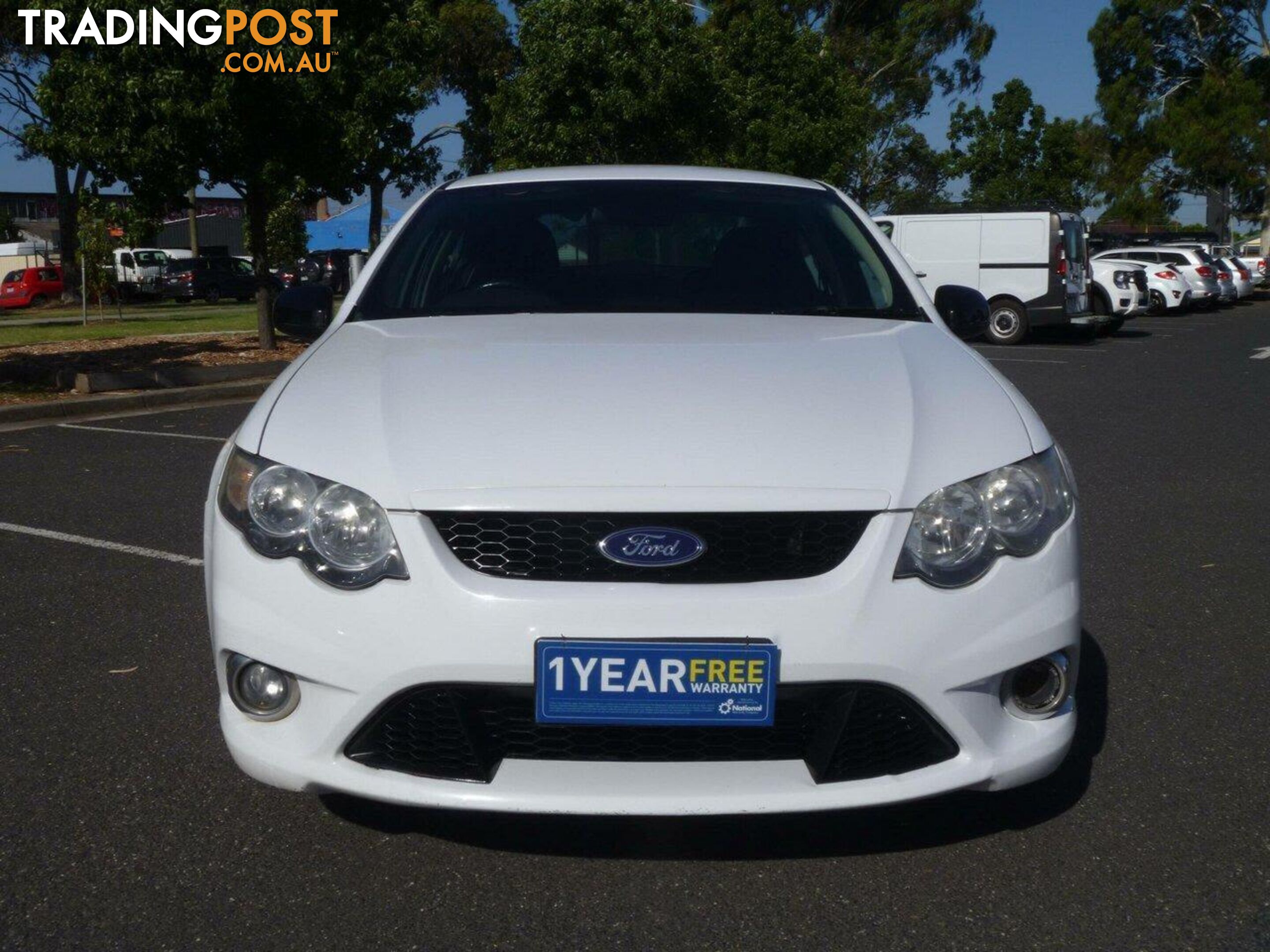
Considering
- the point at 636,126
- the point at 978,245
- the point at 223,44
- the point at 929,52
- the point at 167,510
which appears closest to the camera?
the point at 167,510

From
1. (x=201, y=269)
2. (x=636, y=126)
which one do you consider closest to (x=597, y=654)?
(x=636, y=126)

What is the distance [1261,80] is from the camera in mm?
46594

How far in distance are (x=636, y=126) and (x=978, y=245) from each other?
21.2 ft

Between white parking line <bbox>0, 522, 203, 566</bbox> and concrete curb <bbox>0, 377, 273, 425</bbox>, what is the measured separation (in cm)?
414

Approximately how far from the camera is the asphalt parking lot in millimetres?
2412

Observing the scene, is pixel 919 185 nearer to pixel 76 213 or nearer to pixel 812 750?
pixel 76 213

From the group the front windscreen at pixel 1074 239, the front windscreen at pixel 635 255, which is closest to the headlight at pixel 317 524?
the front windscreen at pixel 635 255

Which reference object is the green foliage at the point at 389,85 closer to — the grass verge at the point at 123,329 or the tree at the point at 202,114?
the tree at the point at 202,114

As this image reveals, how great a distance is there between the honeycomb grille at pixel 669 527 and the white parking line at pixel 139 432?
6873mm

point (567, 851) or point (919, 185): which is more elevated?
point (919, 185)

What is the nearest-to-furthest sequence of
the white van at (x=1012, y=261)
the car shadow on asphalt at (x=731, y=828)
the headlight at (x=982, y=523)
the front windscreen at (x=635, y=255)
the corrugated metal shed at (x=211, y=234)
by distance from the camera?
the headlight at (x=982, y=523) < the car shadow on asphalt at (x=731, y=828) < the front windscreen at (x=635, y=255) < the white van at (x=1012, y=261) < the corrugated metal shed at (x=211, y=234)

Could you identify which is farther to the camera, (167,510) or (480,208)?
(167,510)

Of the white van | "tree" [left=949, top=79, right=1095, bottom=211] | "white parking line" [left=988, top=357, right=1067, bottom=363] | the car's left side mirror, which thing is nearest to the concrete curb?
the car's left side mirror

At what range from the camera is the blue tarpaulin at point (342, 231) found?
61125 mm
